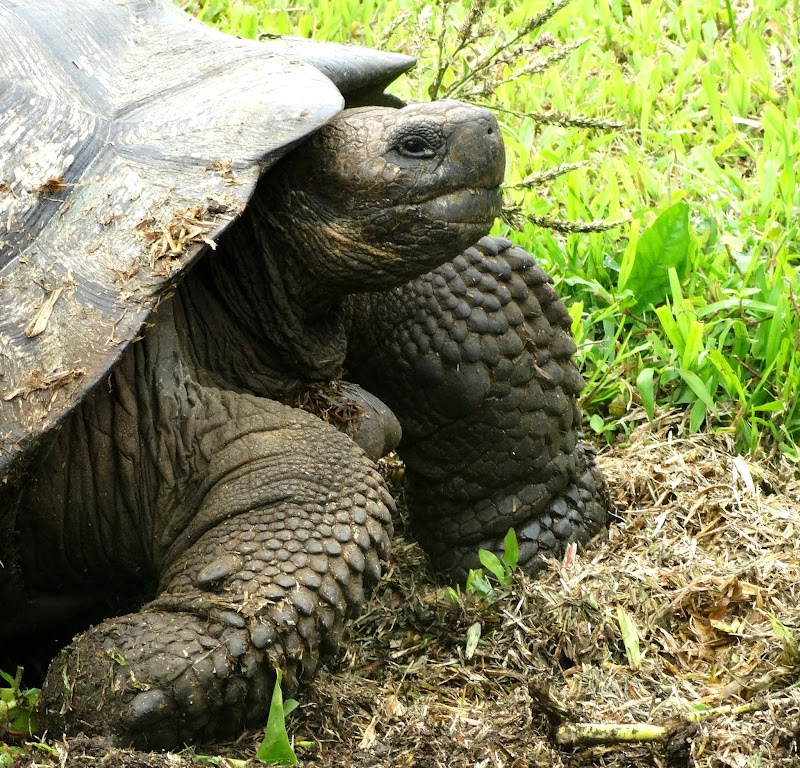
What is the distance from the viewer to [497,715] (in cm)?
256

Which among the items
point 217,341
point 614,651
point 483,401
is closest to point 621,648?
point 614,651

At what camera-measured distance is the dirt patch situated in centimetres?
228

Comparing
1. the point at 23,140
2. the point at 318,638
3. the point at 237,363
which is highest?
the point at 23,140

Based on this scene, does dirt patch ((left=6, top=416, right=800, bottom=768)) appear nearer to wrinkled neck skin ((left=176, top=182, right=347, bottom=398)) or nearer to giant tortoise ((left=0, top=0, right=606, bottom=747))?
giant tortoise ((left=0, top=0, right=606, bottom=747))

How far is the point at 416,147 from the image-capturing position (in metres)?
2.71

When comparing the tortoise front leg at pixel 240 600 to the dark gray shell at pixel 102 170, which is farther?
the tortoise front leg at pixel 240 600

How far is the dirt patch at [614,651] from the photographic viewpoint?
2.28m

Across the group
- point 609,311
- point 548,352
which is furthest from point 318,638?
point 609,311

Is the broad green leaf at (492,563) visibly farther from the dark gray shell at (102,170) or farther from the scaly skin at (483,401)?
the dark gray shell at (102,170)

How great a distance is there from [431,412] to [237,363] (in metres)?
0.62

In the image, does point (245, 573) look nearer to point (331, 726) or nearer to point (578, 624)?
point (331, 726)

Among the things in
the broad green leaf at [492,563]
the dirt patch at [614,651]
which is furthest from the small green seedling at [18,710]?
the broad green leaf at [492,563]

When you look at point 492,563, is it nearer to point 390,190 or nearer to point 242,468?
point 242,468

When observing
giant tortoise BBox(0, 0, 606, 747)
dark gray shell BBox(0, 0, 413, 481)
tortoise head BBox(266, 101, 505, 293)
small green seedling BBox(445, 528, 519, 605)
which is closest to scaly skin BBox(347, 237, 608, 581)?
giant tortoise BBox(0, 0, 606, 747)
